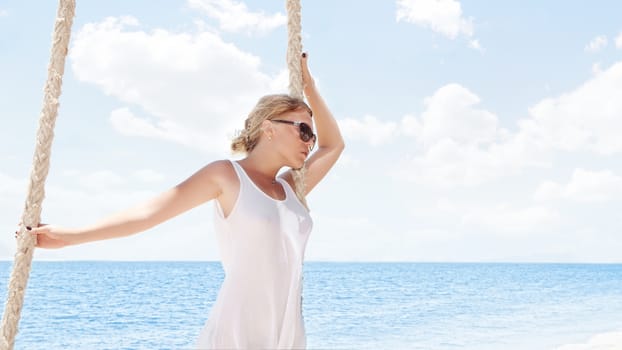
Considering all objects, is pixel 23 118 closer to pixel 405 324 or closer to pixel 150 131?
pixel 150 131

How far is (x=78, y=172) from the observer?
36938 mm

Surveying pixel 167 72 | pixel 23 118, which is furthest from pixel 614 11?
pixel 23 118

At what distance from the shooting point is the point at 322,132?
7.32 ft

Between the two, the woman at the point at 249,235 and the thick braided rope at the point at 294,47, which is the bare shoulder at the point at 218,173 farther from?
the thick braided rope at the point at 294,47

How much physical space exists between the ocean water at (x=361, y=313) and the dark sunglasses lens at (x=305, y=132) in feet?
36.1

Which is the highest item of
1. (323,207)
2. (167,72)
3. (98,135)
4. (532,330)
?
(167,72)

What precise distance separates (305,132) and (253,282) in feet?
1.46

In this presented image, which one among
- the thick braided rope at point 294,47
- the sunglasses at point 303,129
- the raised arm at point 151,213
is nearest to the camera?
the raised arm at point 151,213

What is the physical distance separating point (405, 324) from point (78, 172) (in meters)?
25.8

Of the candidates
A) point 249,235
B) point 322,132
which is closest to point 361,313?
point 322,132

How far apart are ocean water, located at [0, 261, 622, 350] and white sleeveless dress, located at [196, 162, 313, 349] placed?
36.3ft

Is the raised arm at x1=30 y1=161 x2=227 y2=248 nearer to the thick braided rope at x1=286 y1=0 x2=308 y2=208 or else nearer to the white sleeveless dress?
the white sleeveless dress

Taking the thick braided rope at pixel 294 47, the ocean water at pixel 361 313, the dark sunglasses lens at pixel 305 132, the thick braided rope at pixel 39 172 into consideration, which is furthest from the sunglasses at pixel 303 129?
the ocean water at pixel 361 313

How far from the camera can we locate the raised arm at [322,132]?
84.3 inches
